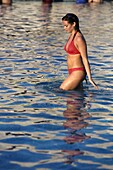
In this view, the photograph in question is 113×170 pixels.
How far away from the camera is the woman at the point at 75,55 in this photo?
35.0 feet

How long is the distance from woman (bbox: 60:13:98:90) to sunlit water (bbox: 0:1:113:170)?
261mm

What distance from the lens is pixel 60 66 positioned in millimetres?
15461

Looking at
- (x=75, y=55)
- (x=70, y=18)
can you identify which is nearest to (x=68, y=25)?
(x=70, y=18)

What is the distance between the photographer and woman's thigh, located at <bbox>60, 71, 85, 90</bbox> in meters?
11.3

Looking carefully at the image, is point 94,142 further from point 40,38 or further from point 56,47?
point 40,38

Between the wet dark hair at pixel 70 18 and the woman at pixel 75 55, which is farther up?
the wet dark hair at pixel 70 18

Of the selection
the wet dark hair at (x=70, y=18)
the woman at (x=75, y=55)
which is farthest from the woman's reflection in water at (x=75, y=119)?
the wet dark hair at (x=70, y=18)

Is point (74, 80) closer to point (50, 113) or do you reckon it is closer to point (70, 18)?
point (70, 18)

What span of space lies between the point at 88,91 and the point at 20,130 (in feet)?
11.6

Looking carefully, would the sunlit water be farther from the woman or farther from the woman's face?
the woman's face

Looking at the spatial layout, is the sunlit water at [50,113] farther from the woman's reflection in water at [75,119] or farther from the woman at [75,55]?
the woman at [75,55]

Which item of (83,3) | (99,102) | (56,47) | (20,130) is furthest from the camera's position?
(83,3)

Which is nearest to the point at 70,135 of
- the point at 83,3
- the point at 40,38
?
the point at 40,38

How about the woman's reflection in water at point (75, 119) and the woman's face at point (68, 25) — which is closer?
the woman's reflection in water at point (75, 119)
